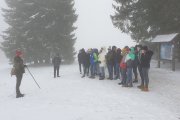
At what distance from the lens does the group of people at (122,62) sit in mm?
14516

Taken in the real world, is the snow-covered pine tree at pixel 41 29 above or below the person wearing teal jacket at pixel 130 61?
above

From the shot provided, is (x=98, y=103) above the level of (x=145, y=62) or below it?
below

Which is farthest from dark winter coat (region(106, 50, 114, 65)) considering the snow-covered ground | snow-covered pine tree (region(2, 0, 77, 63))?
snow-covered pine tree (region(2, 0, 77, 63))

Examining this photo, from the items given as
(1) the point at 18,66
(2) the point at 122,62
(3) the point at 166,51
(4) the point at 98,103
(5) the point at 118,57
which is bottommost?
(4) the point at 98,103

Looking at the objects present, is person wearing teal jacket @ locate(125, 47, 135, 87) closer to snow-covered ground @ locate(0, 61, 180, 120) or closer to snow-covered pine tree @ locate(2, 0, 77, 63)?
snow-covered ground @ locate(0, 61, 180, 120)

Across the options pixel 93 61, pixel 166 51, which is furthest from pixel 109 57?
pixel 166 51

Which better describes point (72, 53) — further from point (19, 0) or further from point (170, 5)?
point (170, 5)

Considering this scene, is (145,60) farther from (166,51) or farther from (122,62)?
(166,51)

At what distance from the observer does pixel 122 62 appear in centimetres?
1573

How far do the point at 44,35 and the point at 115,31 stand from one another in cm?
12894

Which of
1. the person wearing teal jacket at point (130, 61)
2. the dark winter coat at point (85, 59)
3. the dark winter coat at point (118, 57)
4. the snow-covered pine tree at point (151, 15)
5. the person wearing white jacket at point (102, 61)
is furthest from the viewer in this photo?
the snow-covered pine tree at point (151, 15)

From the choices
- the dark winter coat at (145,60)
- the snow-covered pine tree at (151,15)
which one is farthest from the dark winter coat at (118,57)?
the snow-covered pine tree at (151,15)

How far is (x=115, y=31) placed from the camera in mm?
160625

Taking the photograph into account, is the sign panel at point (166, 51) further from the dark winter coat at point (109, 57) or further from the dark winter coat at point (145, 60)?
the dark winter coat at point (145, 60)
